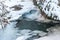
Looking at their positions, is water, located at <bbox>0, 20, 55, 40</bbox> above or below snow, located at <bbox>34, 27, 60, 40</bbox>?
above

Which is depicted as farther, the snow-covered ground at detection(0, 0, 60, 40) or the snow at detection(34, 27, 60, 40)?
the snow-covered ground at detection(0, 0, 60, 40)

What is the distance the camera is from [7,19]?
206 inches

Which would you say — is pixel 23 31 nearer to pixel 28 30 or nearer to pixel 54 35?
pixel 28 30

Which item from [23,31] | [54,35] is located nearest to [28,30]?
[23,31]

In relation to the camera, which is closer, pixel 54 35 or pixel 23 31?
pixel 54 35

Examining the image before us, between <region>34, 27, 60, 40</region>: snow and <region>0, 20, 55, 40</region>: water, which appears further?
<region>0, 20, 55, 40</region>: water

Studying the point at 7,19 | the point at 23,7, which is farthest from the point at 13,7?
the point at 7,19

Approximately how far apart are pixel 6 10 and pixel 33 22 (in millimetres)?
976

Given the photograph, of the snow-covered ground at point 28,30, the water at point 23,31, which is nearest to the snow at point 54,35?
the snow-covered ground at point 28,30

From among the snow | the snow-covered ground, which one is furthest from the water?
the snow

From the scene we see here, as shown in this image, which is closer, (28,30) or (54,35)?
(54,35)

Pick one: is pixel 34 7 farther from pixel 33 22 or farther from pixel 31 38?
pixel 31 38

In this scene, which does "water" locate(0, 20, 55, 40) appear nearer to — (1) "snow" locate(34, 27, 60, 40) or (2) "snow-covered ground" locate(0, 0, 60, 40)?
(2) "snow-covered ground" locate(0, 0, 60, 40)

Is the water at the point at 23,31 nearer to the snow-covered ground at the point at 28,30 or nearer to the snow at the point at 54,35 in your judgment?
the snow-covered ground at the point at 28,30
